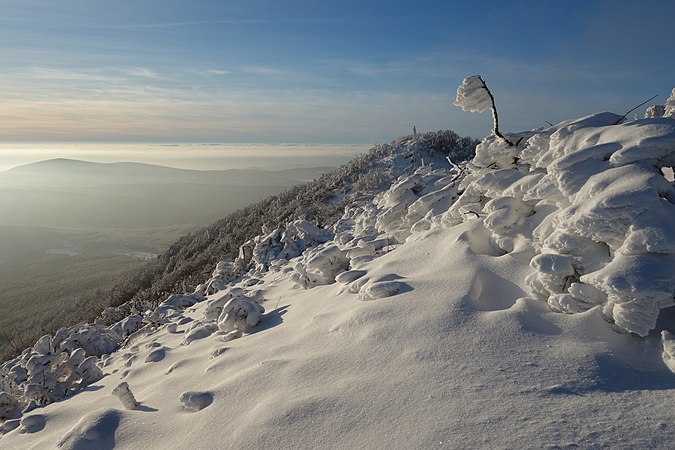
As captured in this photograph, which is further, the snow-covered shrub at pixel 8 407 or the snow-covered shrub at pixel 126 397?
the snow-covered shrub at pixel 8 407

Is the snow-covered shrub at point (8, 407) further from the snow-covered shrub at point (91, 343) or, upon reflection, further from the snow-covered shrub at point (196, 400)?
the snow-covered shrub at point (196, 400)

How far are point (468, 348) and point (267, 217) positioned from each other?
1494 centimetres

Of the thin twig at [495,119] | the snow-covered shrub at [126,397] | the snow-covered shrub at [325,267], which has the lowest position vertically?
the snow-covered shrub at [126,397]

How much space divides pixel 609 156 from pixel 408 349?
299cm

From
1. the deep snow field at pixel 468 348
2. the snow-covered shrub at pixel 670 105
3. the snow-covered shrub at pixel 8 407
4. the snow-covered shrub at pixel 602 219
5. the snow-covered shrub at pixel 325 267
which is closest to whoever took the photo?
the deep snow field at pixel 468 348

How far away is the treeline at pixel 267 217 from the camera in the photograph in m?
13.9

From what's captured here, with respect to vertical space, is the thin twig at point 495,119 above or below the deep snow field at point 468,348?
above

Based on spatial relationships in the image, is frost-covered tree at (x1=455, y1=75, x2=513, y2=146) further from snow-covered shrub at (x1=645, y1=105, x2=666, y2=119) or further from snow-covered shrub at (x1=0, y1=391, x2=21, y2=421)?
snow-covered shrub at (x1=0, y1=391, x2=21, y2=421)

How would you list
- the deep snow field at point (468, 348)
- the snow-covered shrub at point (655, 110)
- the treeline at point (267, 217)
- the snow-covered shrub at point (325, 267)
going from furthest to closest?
the treeline at point (267, 217)
the snow-covered shrub at point (655, 110)
the snow-covered shrub at point (325, 267)
the deep snow field at point (468, 348)

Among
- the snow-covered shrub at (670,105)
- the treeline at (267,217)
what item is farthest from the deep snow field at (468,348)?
the treeline at (267,217)

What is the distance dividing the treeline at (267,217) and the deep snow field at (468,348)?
8.06m

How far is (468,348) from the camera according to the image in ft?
9.05

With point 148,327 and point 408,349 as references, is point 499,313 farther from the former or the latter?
point 148,327

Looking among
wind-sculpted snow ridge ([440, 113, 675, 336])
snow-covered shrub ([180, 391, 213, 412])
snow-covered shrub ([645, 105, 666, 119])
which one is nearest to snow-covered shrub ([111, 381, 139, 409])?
snow-covered shrub ([180, 391, 213, 412])
